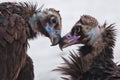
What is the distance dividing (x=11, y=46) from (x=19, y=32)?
192 mm

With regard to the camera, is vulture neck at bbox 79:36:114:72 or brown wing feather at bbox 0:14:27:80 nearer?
brown wing feather at bbox 0:14:27:80

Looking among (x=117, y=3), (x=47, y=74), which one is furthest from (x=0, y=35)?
(x=117, y=3)

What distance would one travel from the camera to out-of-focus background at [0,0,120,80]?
13426 millimetres

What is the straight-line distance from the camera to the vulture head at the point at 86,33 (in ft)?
38.2

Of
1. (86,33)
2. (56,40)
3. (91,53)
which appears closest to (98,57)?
(91,53)

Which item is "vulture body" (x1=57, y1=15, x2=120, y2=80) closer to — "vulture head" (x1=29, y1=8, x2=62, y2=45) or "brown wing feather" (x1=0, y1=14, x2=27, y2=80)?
"vulture head" (x1=29, y1=8, x2=62, y2=45)

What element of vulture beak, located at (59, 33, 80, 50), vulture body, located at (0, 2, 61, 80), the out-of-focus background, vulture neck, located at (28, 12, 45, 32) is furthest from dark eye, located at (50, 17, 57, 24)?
the out-of-focus background

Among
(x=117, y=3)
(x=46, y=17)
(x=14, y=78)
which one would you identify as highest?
(x=117, y=3)

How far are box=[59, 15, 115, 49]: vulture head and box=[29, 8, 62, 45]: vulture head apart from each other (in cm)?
39

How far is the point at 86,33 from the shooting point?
38.4 ft

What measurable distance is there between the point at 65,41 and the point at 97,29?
1.35 feet

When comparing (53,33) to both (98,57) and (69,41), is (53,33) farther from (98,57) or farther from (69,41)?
(98,57)

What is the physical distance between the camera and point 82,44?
38.7 feet

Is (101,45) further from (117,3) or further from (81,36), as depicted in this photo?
(117,3)
